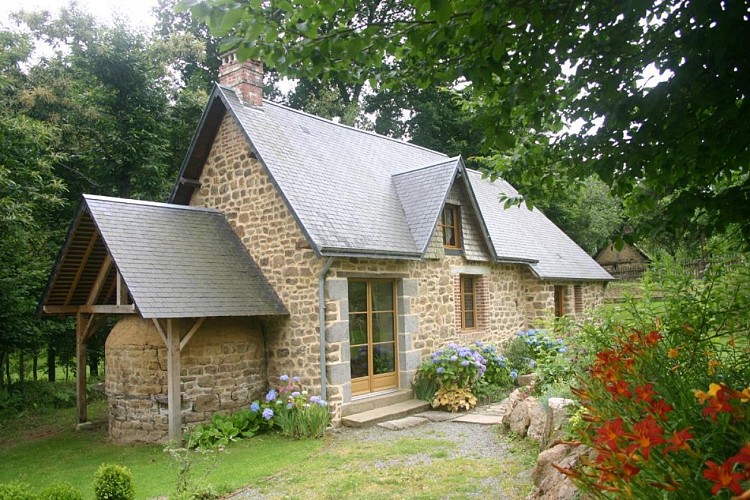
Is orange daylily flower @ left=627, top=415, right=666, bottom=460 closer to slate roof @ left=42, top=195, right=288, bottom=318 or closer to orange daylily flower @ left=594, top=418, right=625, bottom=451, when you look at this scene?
orange daylily flower @ left=594, top=418, right=625, bottom=451

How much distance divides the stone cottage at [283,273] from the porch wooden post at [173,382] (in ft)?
0.08

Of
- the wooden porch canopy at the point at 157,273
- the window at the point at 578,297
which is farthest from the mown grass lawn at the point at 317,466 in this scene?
the window at the point at 578,297

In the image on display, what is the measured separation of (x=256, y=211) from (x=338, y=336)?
2850mm

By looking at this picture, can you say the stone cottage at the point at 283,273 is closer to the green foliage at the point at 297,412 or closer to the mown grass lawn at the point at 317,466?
the green foliage at the point at 297,412

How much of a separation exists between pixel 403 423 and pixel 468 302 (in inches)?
180

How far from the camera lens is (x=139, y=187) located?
15195 mm

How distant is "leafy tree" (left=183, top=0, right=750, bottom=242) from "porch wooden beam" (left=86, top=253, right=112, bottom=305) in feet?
22.8

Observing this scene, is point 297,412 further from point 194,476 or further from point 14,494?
point 14,494

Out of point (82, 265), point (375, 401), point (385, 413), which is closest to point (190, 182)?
point (82, 265)

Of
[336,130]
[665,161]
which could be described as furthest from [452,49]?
[336,130]

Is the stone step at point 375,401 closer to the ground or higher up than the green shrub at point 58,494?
closer to the ground

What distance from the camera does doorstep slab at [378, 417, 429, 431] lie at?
9.13 m

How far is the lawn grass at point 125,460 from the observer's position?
6.82 m

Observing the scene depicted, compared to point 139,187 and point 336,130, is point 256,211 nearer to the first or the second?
point 336,130
